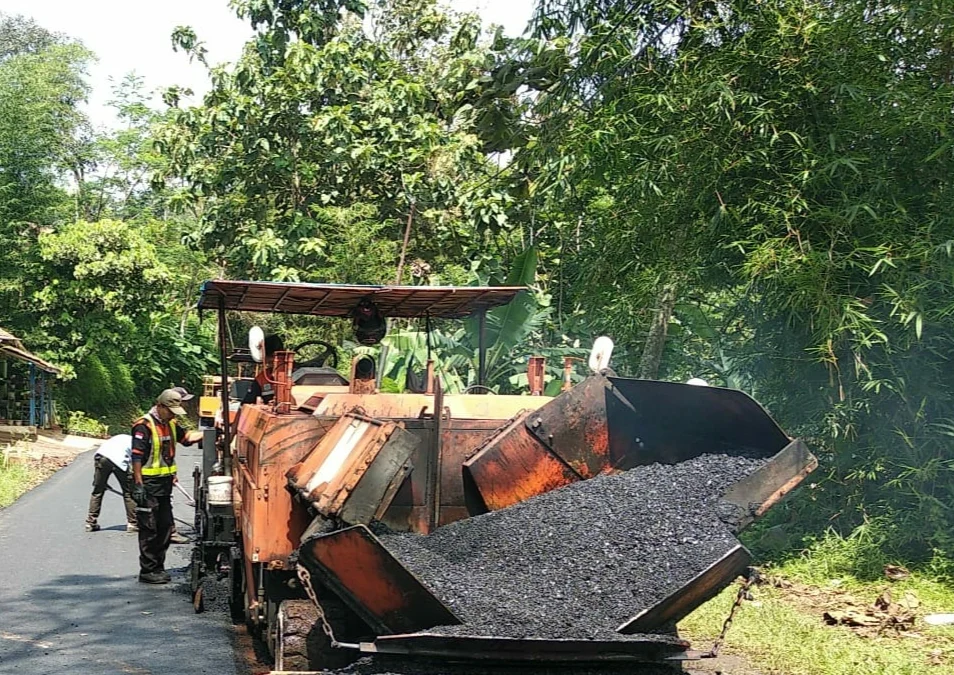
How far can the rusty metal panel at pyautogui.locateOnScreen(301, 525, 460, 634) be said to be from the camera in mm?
4328

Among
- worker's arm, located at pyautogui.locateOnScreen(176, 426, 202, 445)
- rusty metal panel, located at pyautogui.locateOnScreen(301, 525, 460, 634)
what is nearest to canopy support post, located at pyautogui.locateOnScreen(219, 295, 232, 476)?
worker's arm, located at pyautogui.locateOnScreen(176, 426, 202, 445)

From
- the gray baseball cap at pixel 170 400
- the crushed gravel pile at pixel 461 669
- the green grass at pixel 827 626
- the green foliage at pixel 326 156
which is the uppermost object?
the green foliage at pixel 326 156

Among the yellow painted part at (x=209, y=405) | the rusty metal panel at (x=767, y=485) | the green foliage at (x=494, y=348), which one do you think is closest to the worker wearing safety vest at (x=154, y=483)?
the yellow painted part at (x=209, y=405)

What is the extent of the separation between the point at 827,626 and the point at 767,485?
2.76 meters

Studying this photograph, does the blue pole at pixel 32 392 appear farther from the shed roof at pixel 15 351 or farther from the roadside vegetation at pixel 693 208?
the roadside vegetation at pixel 693 208

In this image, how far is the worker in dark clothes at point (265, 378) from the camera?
7.09 meters

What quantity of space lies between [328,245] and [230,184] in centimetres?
234

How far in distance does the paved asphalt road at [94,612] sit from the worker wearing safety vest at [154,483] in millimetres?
220

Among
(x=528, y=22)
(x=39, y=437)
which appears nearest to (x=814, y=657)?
(x=528, y=22)

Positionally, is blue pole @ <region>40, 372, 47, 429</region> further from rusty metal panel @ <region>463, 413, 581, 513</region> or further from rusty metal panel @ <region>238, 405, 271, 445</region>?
rusty metal panel @ <region>463, 413, 581, 513</region>

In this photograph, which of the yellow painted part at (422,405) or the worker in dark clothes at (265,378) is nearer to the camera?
the yellow painted part at (422,405)

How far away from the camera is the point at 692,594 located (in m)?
4.61

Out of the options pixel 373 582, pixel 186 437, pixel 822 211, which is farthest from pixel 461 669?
pixel 186 437

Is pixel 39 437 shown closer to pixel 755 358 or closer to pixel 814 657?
pixel 755 358
